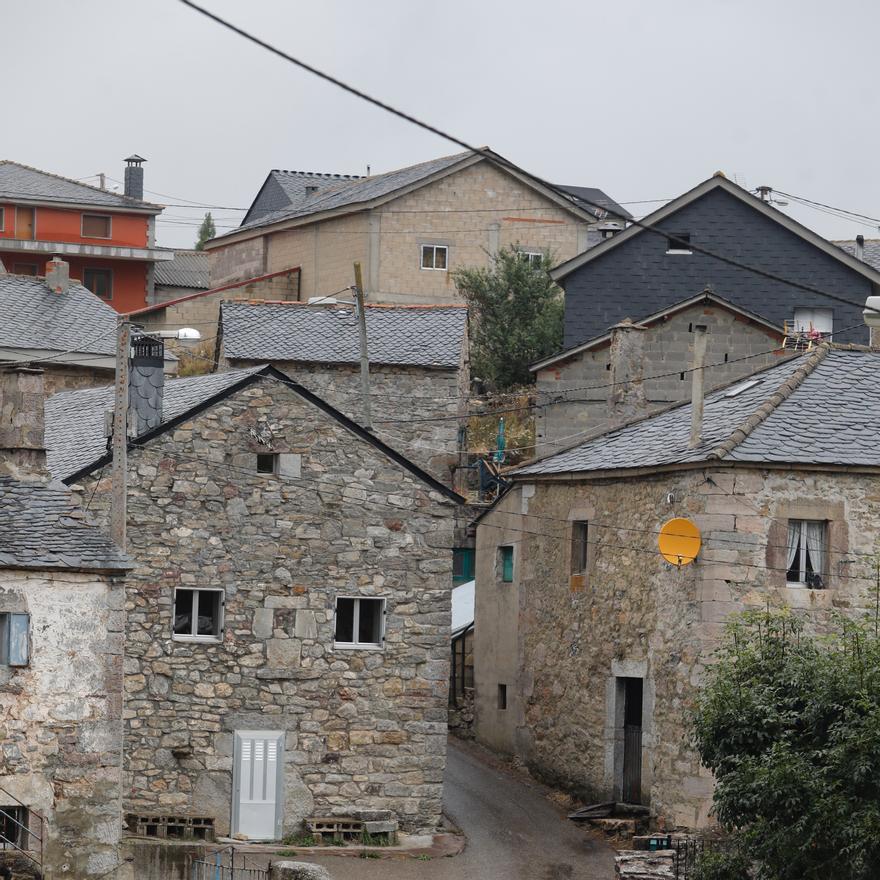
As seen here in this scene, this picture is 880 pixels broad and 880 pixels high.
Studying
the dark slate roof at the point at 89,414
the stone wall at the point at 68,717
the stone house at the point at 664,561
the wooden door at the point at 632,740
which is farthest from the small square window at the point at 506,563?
the stone wall at the point at 68,717

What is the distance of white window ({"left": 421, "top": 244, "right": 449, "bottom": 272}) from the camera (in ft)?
153

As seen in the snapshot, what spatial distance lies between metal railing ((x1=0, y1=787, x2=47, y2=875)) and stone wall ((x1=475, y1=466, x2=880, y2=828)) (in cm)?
797

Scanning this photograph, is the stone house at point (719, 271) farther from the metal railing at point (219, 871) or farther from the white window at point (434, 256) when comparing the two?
the metal railing at point (219, 871)

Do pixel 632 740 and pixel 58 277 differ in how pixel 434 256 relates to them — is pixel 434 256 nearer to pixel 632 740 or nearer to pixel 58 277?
pixel 58 277

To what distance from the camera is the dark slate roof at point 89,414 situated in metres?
23.6

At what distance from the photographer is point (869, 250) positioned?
47531 mm

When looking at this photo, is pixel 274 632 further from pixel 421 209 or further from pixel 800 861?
pixel 421 209

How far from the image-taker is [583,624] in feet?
85.4

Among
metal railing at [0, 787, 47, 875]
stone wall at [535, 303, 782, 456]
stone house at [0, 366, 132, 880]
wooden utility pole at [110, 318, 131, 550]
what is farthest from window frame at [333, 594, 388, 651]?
stone wall at [535, 303, 782, 456]

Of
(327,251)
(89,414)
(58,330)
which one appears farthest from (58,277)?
(89,414)

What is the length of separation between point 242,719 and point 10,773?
170 inches

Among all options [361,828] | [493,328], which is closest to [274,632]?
[361,828]

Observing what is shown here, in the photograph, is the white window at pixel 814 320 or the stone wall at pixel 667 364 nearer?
the stone wall at pixel 667 364

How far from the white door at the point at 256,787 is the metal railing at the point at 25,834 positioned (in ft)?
12.9
